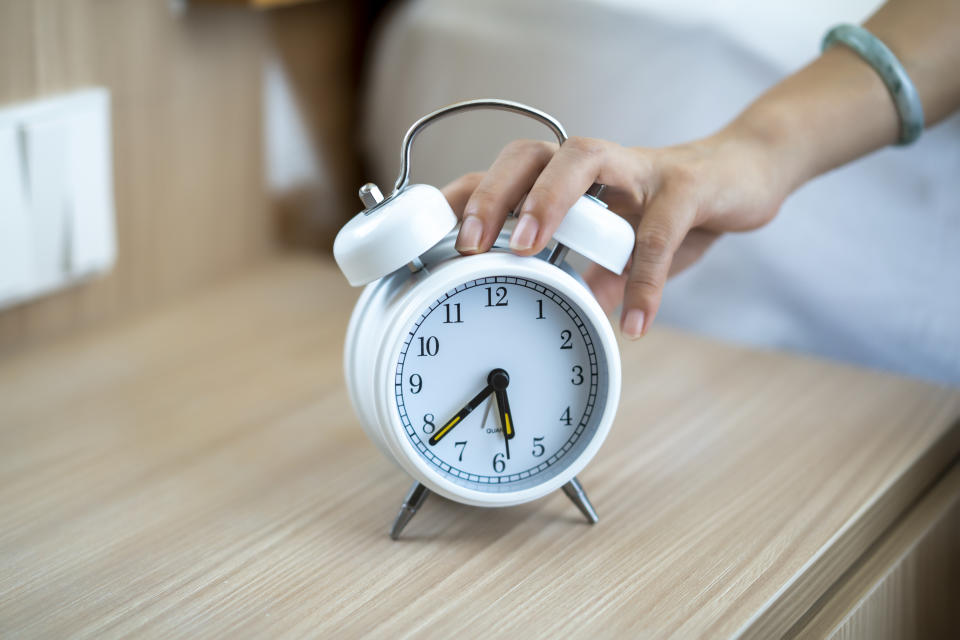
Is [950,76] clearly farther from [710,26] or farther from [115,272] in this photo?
[115,272]

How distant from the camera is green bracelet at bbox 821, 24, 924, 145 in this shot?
761 mm

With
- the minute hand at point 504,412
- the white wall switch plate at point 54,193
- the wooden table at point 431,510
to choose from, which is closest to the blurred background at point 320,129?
the white wall switch plate at point 54,193

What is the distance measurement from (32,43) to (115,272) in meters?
0.25

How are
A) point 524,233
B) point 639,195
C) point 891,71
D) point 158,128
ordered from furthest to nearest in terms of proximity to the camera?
1. point 158,128
2. point 891,71
3. point 639,195
4. point 524,233

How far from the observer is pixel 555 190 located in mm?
559

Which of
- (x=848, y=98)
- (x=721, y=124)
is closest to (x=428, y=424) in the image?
(x=848, y=98)

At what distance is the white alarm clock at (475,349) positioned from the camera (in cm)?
56

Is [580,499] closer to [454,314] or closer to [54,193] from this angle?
[454,314]

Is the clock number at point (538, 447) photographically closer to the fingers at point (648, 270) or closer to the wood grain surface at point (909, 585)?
the fingers at point (648, 270)

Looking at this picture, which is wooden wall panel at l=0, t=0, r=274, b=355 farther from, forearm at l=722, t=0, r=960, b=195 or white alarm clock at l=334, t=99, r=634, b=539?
forearm at l=722, t=0, r=960, b=195

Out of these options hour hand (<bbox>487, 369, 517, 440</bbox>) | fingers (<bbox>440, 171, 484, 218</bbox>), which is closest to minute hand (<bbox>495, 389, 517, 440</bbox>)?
hour hand (<bbox>487, 369, 517, 440</bbox>)

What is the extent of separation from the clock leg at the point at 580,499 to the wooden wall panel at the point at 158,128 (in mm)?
609

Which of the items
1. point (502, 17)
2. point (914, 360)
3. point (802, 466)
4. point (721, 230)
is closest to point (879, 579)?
point (802, 466)

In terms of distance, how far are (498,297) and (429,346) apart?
5 centimetres
